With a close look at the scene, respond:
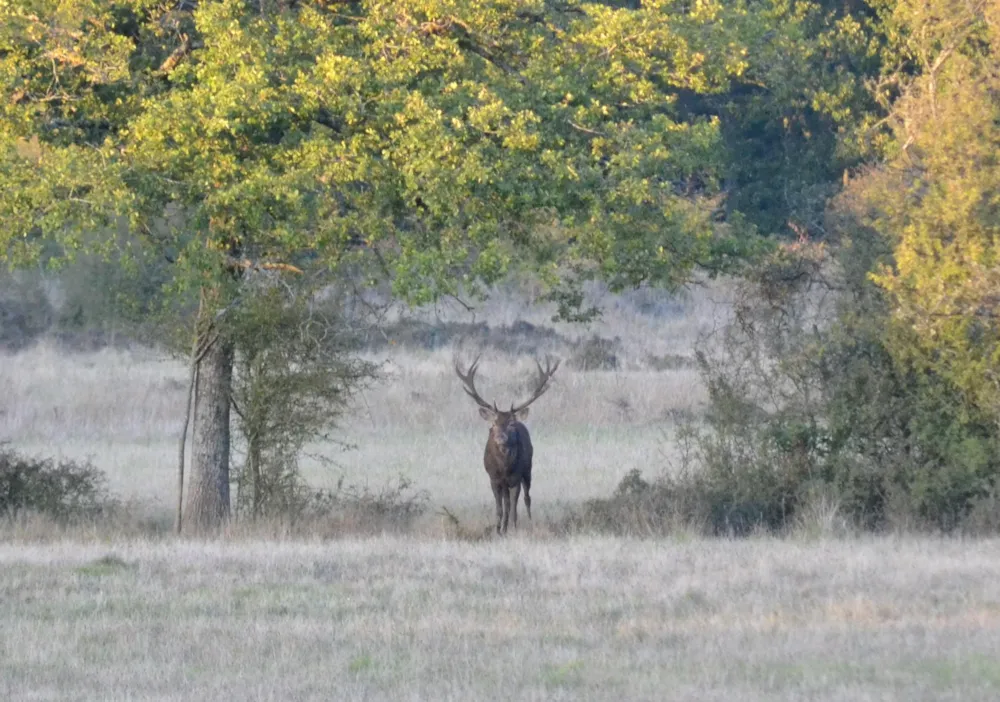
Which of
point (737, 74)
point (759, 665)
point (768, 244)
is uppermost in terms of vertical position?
point (737, 74)

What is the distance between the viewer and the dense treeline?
1436cm

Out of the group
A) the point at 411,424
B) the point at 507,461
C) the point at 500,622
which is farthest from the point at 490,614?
the point at 411,424

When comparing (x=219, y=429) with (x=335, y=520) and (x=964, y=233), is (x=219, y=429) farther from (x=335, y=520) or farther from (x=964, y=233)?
(x=964, y=233)

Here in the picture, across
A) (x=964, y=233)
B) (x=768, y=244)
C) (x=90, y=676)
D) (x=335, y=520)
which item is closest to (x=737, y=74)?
(x=768, y=244)

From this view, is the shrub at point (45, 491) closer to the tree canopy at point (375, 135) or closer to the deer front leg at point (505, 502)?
the tree canopy at point (375, 135)

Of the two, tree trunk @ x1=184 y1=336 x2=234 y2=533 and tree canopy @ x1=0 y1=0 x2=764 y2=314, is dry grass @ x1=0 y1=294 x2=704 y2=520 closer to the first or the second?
tree trunk @ x1=184 y1=336 x2=234 y2=533

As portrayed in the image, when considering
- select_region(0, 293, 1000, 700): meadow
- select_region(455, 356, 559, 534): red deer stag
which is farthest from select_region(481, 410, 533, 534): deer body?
select_region(0, 293, 1000, 700): meadow

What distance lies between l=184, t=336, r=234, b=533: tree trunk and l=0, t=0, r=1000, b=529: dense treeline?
38 mm

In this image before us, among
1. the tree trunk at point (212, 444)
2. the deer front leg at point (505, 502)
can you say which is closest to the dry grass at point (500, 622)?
the tree trunk at point (212, 444)

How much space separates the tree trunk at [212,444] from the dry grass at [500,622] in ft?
9.14

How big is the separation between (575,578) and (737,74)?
653 cm

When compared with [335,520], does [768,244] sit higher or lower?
higher

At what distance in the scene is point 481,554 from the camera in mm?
13742

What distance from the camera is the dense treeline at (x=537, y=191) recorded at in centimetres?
1436
